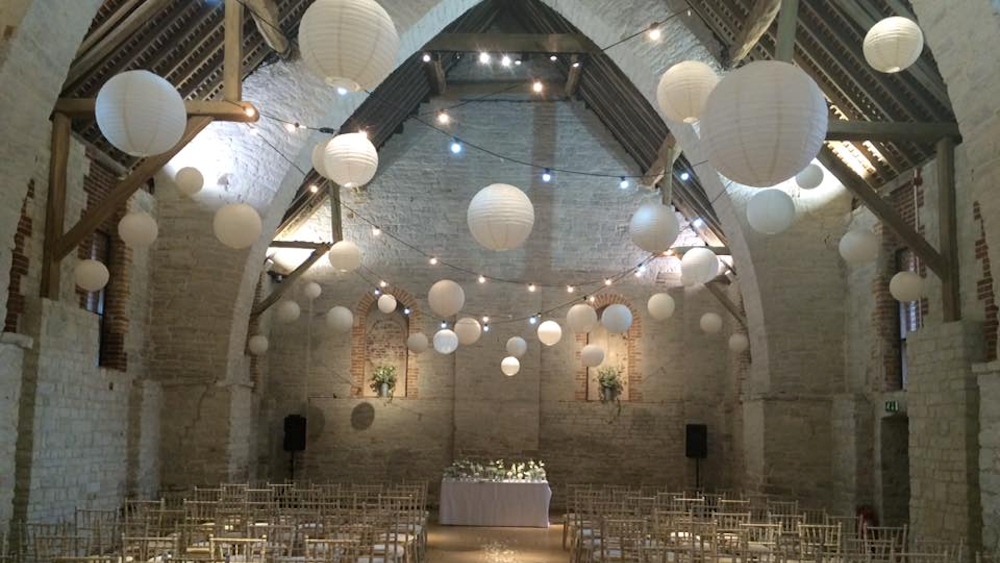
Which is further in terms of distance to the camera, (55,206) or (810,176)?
(810,176)

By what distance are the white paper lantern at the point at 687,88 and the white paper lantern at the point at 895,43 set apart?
113 centimetres

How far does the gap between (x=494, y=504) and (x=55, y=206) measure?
7263 millimetres

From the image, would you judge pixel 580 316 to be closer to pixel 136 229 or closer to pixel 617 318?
pixel 617 318

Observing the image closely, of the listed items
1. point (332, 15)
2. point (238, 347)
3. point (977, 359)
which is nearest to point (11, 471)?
point (238, 347)

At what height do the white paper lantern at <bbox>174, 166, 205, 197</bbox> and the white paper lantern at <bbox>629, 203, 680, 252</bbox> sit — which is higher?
the white paper lantern at <bbox>174, 166, 205, 197</bbox>

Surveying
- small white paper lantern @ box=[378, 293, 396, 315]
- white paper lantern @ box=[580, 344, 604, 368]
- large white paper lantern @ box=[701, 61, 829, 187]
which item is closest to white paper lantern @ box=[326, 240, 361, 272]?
small white paper lantern @ box=[378, 293, 396, 315]

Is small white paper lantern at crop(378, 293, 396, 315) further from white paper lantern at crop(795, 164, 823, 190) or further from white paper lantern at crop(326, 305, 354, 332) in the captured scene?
white paper lantern at crop(795, 164, 823, 190)

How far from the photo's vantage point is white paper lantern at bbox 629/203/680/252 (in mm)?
8680

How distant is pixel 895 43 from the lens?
269 inches

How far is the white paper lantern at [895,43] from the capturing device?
6.83m

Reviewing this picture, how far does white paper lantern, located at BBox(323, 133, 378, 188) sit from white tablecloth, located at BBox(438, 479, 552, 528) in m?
7.20

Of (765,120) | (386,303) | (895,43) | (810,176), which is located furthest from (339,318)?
(765,120)

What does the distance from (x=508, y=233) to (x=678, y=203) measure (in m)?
9.50

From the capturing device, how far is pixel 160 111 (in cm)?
621
